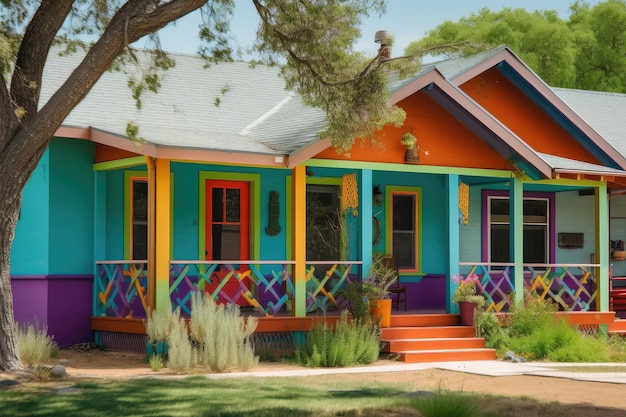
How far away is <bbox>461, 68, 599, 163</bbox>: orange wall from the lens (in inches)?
720

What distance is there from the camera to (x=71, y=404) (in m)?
9.41

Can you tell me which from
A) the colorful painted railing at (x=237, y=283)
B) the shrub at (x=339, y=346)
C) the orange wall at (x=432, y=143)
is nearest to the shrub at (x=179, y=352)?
the colorful painted railing at (x=237, y=283)

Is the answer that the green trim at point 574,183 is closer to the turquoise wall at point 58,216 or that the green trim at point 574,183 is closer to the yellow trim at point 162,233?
the yellow trim at point 162,233

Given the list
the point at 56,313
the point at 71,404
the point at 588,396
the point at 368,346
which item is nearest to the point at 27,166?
the point at 71,404

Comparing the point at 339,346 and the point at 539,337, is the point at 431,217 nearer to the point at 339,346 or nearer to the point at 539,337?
the point at 539,337

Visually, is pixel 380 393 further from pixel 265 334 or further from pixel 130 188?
pixel 130 188

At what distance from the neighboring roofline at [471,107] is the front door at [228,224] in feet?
11.1

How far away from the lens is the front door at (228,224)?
54.5 feet

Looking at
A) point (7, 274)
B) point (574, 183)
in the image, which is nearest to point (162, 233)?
point (7, 274)

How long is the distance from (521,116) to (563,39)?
661 inches

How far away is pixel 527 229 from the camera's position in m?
19.4

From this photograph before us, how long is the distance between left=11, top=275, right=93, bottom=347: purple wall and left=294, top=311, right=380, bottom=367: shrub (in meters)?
3.71

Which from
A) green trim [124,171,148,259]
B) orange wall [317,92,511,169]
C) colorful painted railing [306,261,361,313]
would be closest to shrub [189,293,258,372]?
colorful painted railing [306,261,361,313]

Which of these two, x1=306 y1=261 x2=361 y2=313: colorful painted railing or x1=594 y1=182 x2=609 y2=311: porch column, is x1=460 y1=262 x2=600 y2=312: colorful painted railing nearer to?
x1=594 y1=182 x2=609 y2=311: porch column
